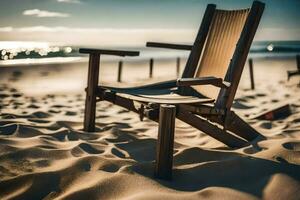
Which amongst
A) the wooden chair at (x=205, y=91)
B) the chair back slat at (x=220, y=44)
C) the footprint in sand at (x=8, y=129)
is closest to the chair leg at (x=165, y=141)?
the wooden chair at (x=205, y=91)

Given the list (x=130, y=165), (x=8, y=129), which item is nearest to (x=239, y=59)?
(x=130, y=165)

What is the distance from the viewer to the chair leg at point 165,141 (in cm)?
211

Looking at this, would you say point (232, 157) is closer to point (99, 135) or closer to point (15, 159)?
point (99, 135)

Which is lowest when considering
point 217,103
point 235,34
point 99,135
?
point 99,135

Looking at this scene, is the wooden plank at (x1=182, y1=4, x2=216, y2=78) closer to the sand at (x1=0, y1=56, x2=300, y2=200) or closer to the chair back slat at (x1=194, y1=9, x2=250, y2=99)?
the chair back slat at (x1=194, y1=9, x2=250, y2=99)

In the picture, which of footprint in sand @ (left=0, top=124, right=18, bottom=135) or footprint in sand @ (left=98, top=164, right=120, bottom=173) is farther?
footprint in sand @ (left=0, top=124, right=18, bottom=135)

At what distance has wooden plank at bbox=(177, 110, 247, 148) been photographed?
257cm

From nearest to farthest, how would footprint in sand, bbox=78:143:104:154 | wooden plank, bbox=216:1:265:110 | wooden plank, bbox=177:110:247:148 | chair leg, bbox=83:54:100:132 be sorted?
wooden plank, bbox=177:110:247:148 → wooden plank, bbox=216:1:265:110 → footprint in sand, bbox=78:143:104:154 → chair leg, bbox=83:54:100:132

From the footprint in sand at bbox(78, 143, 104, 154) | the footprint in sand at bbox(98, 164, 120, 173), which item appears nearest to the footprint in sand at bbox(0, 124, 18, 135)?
the footprint in sand at bbox(78, 143, 104, 154)

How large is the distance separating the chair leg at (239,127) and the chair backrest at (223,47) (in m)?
0.16

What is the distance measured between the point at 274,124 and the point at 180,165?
1.96 metres

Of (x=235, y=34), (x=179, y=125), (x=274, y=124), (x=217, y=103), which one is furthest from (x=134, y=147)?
(x=274, y=124)

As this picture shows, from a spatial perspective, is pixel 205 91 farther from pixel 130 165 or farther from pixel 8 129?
pixel 8 129

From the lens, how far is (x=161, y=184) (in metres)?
2.11
